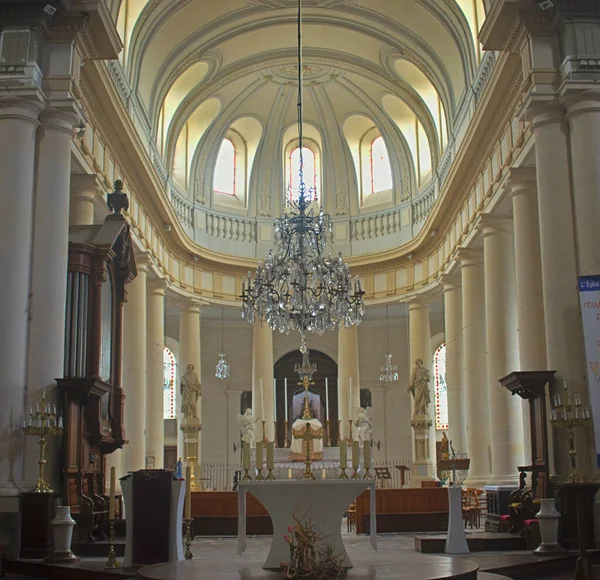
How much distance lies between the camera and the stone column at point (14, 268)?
1216 cm

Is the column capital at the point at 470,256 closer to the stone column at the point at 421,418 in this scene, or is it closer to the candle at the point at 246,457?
the stone column at the point at 421,418

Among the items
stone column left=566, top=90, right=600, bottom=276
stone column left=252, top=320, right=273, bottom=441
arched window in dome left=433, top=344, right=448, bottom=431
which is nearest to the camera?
stone column left=566, top=90, right=600, bottom=276

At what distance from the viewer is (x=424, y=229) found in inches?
986

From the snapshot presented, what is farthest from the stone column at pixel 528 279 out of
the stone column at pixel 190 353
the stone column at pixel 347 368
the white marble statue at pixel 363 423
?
the stone column at pixel 190 353

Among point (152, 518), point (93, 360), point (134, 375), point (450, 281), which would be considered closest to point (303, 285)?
point (93, 360)

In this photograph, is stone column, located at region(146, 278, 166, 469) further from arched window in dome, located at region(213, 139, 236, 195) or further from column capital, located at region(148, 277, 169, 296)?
arched window in dome, located at region(213, 139, 236, 195)

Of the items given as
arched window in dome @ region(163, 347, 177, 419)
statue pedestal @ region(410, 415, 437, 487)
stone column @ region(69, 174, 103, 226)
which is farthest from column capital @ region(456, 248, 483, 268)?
arched window in dome @ region(163, 347, 177, 419)

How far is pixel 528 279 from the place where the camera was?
15.5 m

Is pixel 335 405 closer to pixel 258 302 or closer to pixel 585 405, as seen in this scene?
pixel 258 302

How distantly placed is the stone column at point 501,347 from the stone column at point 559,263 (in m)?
4.74

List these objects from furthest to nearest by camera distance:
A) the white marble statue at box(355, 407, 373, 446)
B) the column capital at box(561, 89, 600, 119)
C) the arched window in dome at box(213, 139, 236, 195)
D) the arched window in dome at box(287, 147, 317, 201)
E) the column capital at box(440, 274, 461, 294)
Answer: the arched window in dome at box(287, 147, 317, 201) < the arched window in dome at box(213, 139, 236, 195) < the white marble statue at box(355, 407, 373, 446) < the column capital at box(440, 274, 461, 294) < the column capital at box(561, 89, 600, 119)

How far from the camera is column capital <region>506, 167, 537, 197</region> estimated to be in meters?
16.0

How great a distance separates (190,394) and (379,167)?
10.2 meters

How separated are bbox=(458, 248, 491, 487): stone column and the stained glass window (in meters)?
8.29
